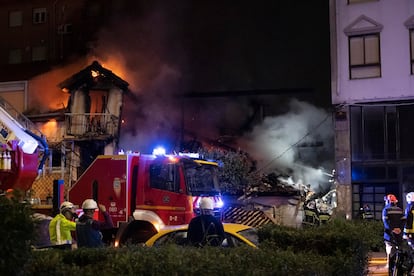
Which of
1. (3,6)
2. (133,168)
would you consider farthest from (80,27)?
(133,168)

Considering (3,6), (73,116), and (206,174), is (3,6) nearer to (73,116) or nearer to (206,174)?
(73,116)

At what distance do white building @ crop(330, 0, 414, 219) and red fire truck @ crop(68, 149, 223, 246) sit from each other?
890 cm

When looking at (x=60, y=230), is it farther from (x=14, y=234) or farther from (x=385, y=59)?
(x=385, y=59)

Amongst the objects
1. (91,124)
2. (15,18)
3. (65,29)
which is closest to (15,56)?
(15,18)

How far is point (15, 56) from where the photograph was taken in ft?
108

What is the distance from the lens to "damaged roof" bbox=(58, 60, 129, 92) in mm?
24781

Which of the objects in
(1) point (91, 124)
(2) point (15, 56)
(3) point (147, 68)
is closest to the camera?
(1) point (91, 124)

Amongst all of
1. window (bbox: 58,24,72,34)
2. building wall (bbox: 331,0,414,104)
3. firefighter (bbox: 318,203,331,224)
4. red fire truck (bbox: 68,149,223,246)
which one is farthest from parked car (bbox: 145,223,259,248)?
window (bbox: 58,24,72,34)

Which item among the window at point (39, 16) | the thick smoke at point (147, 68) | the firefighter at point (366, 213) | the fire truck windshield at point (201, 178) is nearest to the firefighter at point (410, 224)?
the fire truck windshield at point (201, 178)

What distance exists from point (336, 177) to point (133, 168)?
1020 centimetres

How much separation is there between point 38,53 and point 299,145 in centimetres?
1637

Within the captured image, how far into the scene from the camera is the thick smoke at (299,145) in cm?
2355

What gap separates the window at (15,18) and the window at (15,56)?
1.59m

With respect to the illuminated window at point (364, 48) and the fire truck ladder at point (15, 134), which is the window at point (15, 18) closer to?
the illuminated window at point (364, 48)
